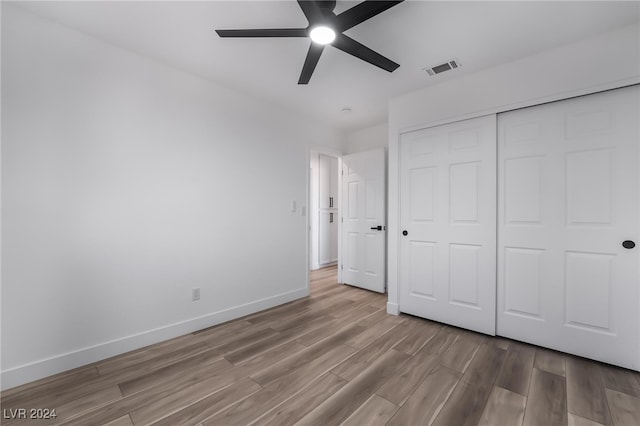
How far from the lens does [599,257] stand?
2.13m

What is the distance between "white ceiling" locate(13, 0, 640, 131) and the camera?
183cm

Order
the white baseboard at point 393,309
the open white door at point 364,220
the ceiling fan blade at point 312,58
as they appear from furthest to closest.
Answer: the open white door at point 364,220 < the white baseboard at point 393,309 < the ceiling fan blade at point 312,58

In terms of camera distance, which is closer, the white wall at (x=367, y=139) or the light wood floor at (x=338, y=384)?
the light wood floor at (x=338, y=384)

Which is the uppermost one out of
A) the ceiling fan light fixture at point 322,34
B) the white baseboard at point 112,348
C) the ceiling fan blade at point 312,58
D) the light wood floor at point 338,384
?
the ceiling fan light fixture at point 322,34

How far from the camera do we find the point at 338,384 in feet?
6.12

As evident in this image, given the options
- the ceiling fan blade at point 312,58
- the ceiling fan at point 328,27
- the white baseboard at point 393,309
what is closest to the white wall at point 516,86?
the white baseboard at point 393,309

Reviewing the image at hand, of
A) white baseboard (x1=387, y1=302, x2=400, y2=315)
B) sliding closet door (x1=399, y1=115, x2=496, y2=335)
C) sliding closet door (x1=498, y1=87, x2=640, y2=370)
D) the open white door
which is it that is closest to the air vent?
sliding closet door (x1=399, y1=115, x2=496, y2=335)

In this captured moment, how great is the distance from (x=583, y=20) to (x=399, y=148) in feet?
5.53

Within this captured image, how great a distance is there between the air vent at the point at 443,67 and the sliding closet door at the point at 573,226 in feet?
2.19

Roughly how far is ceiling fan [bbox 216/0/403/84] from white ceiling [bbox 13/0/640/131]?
25cm

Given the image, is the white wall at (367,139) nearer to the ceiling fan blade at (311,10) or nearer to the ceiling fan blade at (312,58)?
the ceiling fan blade at (312,58)

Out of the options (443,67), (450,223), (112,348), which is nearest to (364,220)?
(450,223)

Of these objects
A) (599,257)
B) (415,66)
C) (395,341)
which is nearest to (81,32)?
Result: (415,66)

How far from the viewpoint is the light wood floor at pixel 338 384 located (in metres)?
1.58
